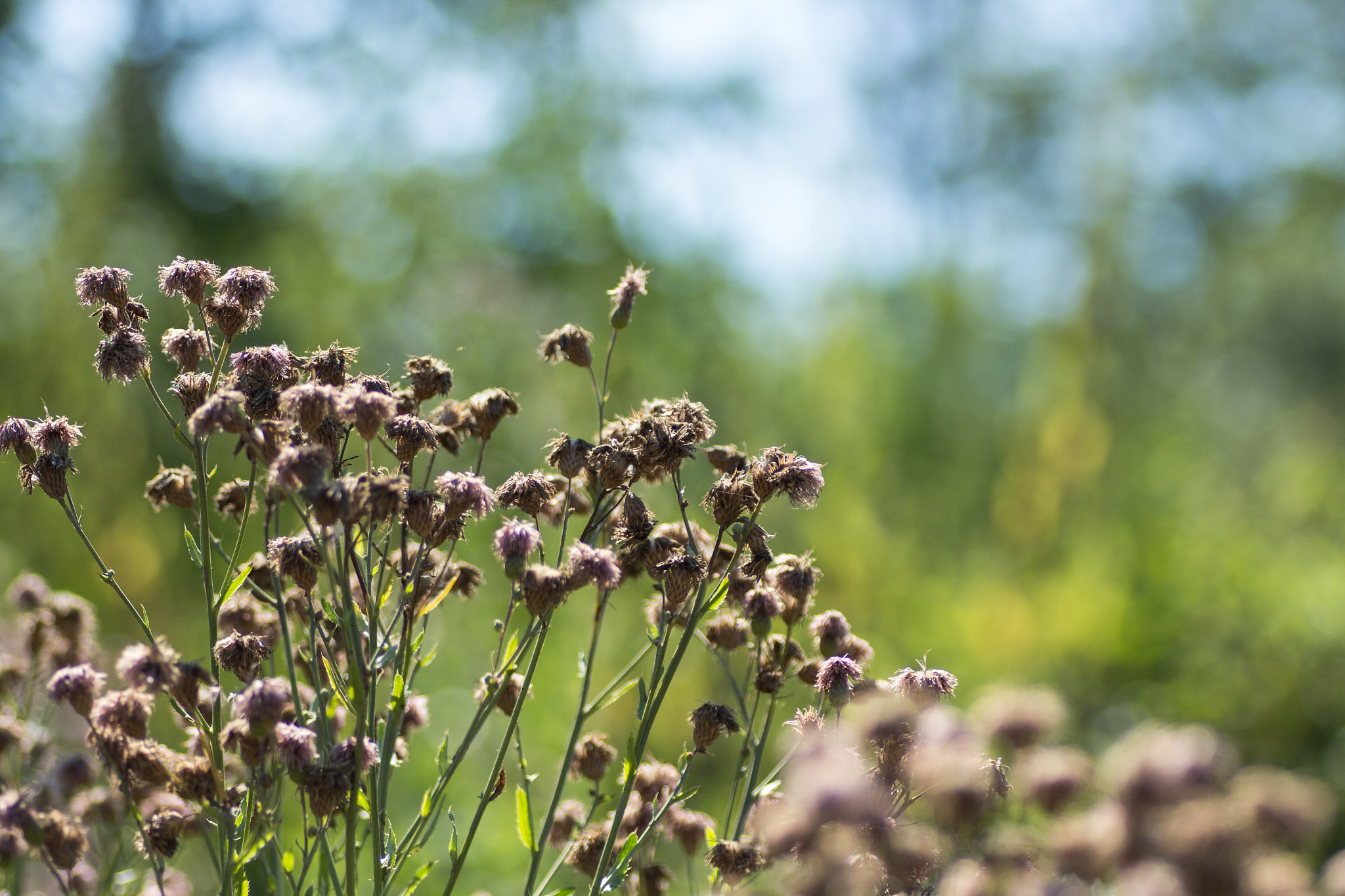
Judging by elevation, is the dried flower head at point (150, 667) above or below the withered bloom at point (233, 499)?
below

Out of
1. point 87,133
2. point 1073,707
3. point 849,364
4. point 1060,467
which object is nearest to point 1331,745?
point 1073,707

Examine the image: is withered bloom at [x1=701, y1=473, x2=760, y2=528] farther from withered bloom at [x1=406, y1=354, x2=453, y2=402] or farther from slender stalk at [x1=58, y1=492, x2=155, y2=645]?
slender stalk at [x1=58, y1=492, x2=155, y2=645]

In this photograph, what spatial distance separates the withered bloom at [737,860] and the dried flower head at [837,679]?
0.21 metres

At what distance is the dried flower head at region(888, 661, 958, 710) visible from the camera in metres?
1.21

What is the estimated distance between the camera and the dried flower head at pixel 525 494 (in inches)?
51.7

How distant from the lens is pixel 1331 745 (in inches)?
183

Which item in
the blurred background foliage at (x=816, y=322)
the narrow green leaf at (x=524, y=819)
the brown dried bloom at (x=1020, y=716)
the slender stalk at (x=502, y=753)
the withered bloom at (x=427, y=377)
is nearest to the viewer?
the brown dried bloom at (x=1020, y=716)

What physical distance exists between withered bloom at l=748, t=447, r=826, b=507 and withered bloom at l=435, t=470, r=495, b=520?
0.35 m

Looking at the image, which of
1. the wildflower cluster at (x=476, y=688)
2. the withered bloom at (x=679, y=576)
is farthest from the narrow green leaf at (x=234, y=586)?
the withered bloom at (x=679, y=576)

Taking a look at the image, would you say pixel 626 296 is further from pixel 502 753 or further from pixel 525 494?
pixel 502 753

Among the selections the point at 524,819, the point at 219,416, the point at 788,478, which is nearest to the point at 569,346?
the point at 788,478

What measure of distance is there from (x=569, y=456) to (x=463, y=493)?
182mm

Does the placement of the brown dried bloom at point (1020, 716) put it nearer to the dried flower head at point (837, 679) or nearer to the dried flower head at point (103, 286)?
the dried flower head at point (837, 679)

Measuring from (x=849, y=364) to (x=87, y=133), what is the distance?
547cm
